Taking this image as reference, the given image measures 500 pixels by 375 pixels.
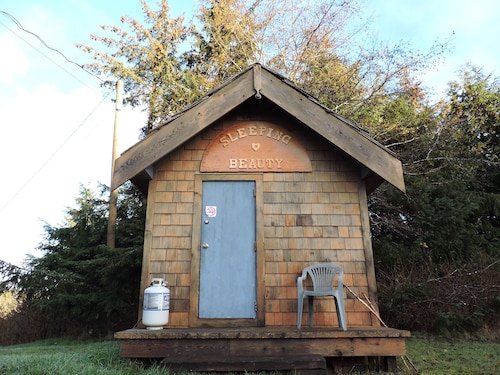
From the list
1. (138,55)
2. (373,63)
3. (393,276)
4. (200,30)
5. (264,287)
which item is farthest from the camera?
(200,30)

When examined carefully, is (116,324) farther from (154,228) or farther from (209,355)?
(209,355)

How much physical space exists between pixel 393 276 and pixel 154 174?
17.4ft

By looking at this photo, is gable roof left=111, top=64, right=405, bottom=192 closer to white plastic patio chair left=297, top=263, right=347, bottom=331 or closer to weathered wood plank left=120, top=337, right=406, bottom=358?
white plastic patio chair left=297, top=263, right=347, bottom=331

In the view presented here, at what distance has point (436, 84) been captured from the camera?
12.7 m

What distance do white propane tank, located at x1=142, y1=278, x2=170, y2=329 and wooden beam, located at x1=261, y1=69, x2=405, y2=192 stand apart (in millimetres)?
2693

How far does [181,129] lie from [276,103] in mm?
1255

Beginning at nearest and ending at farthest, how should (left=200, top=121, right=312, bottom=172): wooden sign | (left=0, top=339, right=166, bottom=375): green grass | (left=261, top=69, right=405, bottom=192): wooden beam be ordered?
(left=0, top=339, right=166, bottom=375): green grass → (left=261, top=69, right=405, bottom=192): wooden beam → (left=200, top=121, right=312, bottom=172): wooden sign

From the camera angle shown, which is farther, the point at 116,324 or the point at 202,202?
the point at 116,324

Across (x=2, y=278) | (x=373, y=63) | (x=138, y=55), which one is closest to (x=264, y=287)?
(x=2, y=278)

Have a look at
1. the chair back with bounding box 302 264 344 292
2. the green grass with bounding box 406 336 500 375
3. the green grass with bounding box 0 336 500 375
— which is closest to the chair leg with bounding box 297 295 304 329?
the chair back with bounding box 302 264 344 292

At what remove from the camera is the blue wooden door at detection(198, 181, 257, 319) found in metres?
4.43

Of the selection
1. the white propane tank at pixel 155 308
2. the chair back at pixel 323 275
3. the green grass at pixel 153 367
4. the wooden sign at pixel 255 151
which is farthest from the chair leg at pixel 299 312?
the wooden sign at pixel 255 151

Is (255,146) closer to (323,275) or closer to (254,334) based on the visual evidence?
(323,275)

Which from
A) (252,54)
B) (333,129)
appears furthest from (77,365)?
(252,54)
